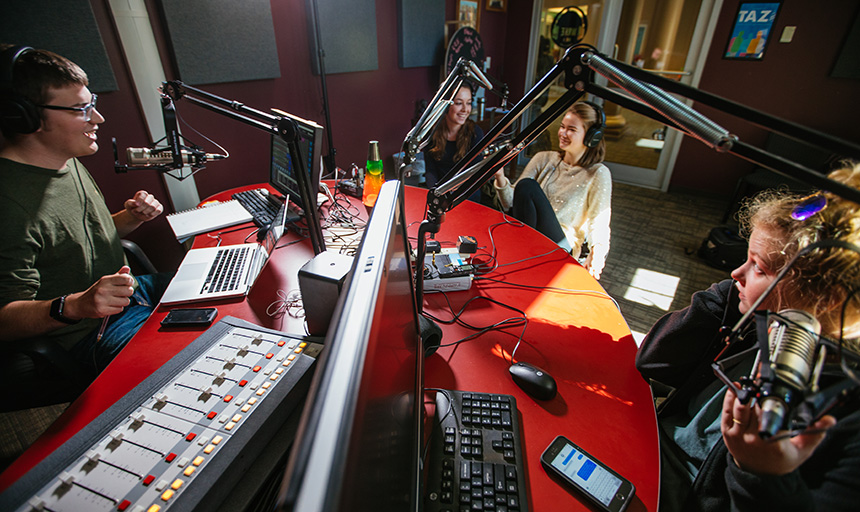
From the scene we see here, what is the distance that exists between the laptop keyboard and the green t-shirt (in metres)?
0.42

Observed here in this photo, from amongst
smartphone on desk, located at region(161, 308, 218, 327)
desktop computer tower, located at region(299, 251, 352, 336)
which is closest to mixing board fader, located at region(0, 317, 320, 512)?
desktop computer tower, located at region(299, 251, 352, 336)

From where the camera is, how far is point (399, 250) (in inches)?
26.6

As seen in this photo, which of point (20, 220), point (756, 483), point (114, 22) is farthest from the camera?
point (114, 22)

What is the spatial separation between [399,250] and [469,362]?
0.45 metres

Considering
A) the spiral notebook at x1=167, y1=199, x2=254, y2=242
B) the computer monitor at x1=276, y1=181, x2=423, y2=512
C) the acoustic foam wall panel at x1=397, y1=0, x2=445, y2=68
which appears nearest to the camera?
the computer monitor at x1=276, y1=181, x2=423, y2=512

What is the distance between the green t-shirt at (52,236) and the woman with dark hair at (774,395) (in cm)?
171

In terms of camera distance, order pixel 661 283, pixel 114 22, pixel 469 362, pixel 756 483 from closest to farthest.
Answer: pixel 756 483 → pixel 469 362 → pixel 114 22 → pixel 661 283

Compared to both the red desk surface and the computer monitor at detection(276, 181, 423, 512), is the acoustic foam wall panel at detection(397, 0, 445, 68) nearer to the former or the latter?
the red desk surface

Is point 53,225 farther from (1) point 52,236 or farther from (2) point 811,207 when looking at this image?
(2) point 811,207

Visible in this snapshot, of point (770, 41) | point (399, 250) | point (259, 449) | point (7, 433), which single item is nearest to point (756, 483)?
point (399, 250)

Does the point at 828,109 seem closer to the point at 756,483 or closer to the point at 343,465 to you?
the point at 756,483

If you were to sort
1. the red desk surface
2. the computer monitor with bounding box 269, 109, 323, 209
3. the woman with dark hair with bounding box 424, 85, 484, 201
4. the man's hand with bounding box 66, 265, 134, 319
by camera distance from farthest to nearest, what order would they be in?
the woman with dark hair with bounding box 424, 85, 484, 201
the computer monitor with bounding box 269, 109, 323, 209
the man's hand with bounding box 66, 265, 134, 319
the red desk surface

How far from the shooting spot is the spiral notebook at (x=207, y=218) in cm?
159

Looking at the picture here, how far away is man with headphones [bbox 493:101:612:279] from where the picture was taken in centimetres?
176
